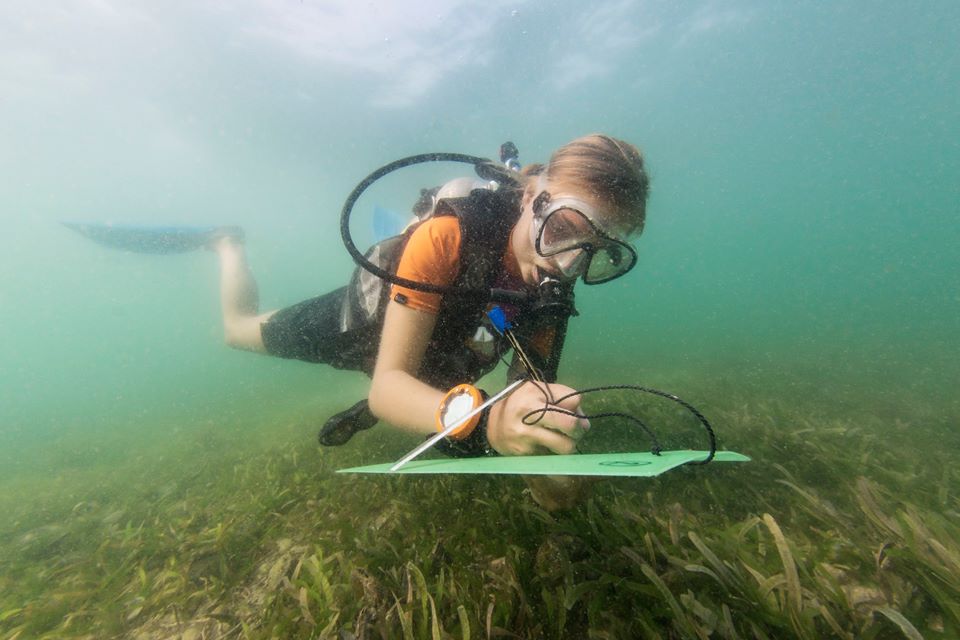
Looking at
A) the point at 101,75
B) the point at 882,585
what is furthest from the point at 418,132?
the point at 882,585

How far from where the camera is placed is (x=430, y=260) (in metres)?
2.39

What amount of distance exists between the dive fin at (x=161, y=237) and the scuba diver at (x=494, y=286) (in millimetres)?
6244

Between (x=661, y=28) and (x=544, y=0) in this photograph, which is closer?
(x=544, y=0)

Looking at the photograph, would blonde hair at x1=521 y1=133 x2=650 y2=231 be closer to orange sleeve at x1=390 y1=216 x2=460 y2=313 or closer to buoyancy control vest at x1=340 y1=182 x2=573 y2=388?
buoyancy control vest at x1=340 y1=182 x2=573 y2=388

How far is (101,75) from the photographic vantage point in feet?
90.4

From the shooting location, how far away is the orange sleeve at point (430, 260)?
2.28 metres

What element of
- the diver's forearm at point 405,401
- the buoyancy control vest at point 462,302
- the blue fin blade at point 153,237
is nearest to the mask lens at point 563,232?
the buoyancy control vest at point 462,302

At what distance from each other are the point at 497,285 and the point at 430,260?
0.70 meters

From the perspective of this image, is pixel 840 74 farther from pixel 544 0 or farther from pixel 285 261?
pixel 285 261

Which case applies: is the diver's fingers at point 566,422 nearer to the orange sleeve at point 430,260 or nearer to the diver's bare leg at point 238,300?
the orange sleeve at point 430,260

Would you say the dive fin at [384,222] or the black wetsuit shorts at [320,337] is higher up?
the dive fin at [384,222]

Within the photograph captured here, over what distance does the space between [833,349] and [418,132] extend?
30.6 m

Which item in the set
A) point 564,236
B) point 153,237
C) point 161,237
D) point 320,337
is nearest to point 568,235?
point 564,236

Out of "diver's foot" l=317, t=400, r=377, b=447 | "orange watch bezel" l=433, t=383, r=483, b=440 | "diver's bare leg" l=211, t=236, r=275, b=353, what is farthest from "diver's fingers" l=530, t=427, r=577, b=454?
"diver's bare leg" l=211, t=236, r=275, b=353
